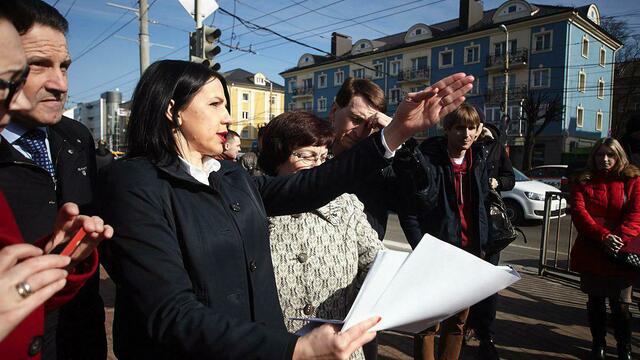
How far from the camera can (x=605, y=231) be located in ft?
11.8

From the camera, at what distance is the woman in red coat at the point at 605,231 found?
3.55m

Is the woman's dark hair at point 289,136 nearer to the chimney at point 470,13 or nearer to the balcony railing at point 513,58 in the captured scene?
the balcony railing at point 513,58

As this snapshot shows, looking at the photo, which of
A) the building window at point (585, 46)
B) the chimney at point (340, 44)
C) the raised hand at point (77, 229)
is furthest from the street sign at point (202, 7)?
the chimney at point (340, 44)

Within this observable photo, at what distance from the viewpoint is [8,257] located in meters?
0.84

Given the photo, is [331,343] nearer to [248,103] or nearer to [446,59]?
[446,59]

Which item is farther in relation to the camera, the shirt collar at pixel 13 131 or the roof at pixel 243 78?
the roof at pixel 243 78

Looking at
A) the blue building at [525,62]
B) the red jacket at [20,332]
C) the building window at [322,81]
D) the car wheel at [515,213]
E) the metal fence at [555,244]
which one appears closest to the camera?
the red jacket at [20,332]

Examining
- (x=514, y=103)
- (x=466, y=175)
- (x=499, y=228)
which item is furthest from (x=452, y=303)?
(x=514, y=103)

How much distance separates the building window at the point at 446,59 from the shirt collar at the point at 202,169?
3937 centimetres

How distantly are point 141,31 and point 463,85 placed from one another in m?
10.9

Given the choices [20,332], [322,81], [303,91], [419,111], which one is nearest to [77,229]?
[20,332]

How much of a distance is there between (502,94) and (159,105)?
36188mm

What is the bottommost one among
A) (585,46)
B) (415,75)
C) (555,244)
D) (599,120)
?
(555,244)

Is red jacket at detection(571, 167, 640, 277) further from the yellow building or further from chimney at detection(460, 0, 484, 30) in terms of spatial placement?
the yellow building
